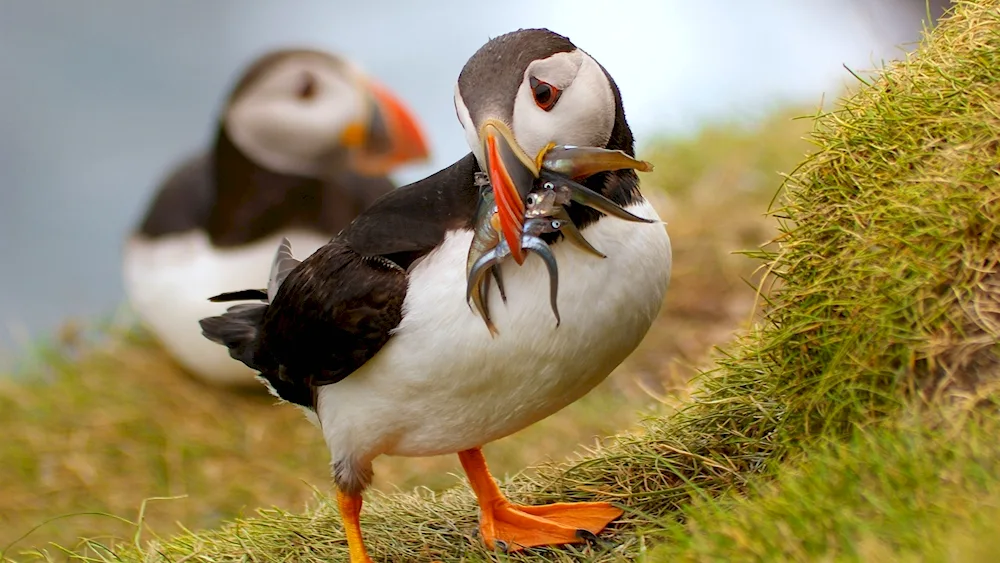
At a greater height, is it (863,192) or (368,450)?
(863,192)

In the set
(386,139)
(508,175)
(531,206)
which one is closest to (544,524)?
(531,206)

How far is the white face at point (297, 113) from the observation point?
215 inches

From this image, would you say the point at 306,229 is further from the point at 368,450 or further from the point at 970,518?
the point at 970,518

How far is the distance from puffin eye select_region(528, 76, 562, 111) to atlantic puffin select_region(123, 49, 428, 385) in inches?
126

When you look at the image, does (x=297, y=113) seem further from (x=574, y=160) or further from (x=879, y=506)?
(x=879, y=506)

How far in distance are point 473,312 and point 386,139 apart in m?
3.59

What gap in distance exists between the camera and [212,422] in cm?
526

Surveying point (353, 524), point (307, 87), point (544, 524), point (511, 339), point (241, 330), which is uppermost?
point (307, 87)

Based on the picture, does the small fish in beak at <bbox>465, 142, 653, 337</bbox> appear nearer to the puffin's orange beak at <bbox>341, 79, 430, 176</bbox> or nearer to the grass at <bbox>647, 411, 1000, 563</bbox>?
the grass at <bbox>647, 411, 1000, 563</bbox>

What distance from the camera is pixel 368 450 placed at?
2.54 metres

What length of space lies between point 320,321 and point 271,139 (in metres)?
3.18

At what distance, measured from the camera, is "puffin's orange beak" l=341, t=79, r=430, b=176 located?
567 cm

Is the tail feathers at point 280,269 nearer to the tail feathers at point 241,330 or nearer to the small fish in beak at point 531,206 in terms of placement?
the tail feathers at point 241,330

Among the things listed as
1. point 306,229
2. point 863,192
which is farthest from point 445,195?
point 306,229
